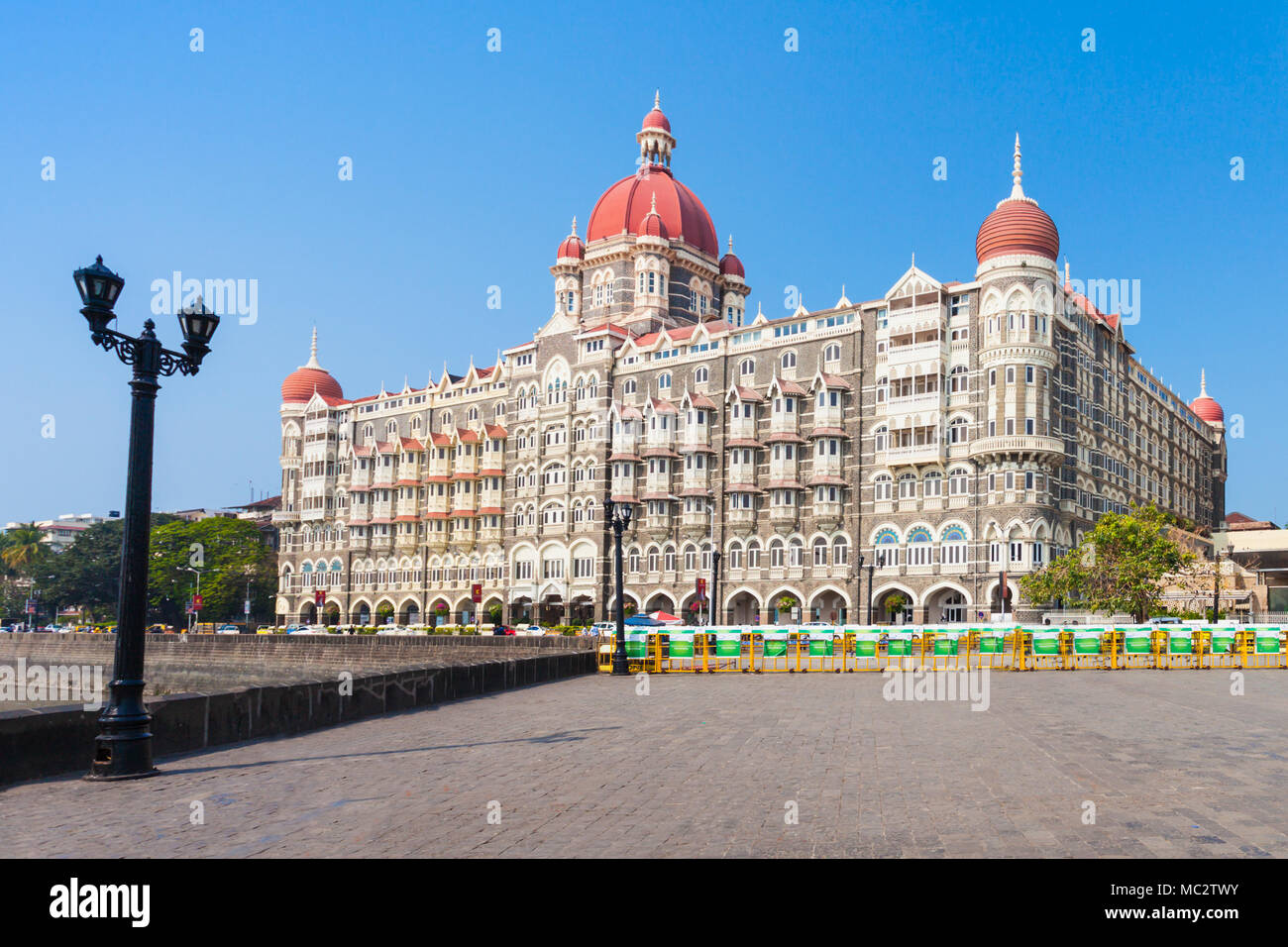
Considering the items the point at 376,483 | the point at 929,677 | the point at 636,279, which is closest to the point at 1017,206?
the point at 636,279

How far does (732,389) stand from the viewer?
63.0 metres

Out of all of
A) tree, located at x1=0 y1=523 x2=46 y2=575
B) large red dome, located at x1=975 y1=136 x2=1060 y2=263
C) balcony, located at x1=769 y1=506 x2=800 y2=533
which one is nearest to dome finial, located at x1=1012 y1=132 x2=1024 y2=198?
large red dome, located at x1=975 y1=136 x2=1060 y2=263

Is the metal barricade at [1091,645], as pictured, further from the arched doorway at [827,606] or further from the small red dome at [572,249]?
the small red dome at [572,249]

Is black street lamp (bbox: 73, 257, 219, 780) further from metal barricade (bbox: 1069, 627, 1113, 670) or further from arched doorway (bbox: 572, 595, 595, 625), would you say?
arched doorway (bbox: 572, 595, 595, 625)

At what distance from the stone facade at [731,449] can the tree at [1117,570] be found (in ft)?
10.3

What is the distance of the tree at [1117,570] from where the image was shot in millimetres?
46434

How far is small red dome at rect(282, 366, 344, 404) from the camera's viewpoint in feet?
297

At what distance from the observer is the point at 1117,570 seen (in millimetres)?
46969

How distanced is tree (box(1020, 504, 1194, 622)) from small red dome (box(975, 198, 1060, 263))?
14.4m

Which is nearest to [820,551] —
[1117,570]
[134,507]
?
[1117,570]

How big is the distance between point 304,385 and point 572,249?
2809 cm

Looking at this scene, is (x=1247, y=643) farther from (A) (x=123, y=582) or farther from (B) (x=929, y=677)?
(A) (x=123, y=582)

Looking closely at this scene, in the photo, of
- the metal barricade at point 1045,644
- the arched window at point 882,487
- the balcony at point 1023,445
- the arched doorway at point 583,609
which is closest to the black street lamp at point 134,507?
the metal barricade at point 1045,644
